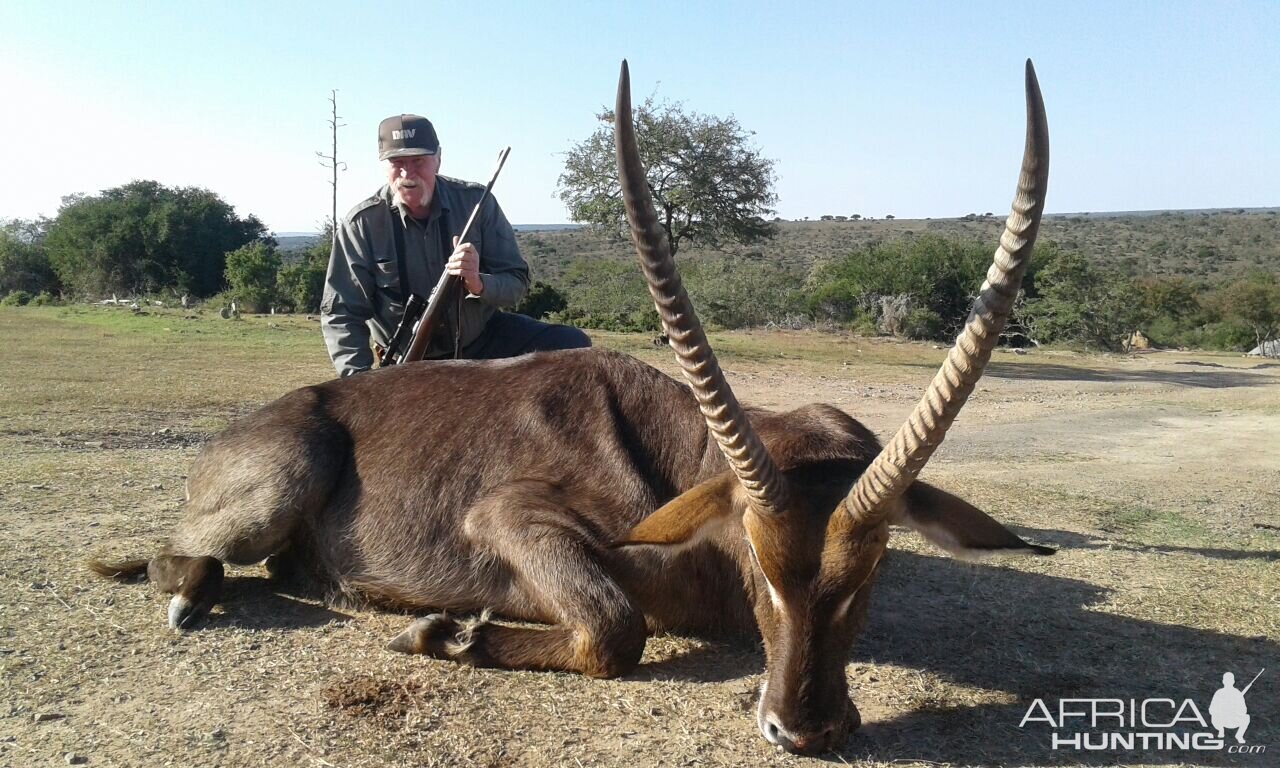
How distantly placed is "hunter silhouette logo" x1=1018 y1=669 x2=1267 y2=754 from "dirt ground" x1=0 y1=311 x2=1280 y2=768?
61 millimetres

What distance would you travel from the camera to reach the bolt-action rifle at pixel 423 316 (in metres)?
6.93

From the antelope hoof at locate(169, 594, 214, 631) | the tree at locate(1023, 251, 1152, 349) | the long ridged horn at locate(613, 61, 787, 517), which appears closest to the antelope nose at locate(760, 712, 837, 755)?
the long ridged horn at locate(613, 61, 787, 517)

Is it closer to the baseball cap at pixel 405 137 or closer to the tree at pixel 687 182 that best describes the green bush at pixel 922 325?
the tree at pixel 687 182

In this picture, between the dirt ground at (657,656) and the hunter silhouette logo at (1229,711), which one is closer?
the dirt ground at (657,656)

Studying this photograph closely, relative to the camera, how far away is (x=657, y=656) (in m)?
4.80

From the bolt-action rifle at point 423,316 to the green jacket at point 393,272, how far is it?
0.42 feet

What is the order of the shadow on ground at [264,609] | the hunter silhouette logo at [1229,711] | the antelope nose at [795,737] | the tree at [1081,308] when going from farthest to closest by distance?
the tree at [1081,308], the shadow on ground at [264,609], the hunter silhouette logo at [1229,711], the antelope nose at [795,737]

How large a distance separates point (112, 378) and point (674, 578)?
14.7 m

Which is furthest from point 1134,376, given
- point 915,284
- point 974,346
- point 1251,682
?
point 974,346

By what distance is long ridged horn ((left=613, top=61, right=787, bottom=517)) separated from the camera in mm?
3324

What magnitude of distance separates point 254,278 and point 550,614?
39.3m

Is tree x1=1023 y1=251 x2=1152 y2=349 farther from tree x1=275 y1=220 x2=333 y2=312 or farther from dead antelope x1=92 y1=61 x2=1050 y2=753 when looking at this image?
dead antelope x1=92 y1=61 x2=1050 y2=753

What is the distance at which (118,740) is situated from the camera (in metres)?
3.77

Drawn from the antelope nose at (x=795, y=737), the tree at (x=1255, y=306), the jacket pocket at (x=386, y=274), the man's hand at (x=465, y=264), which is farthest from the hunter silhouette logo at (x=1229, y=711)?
the tree at (x=1255, y=306)
